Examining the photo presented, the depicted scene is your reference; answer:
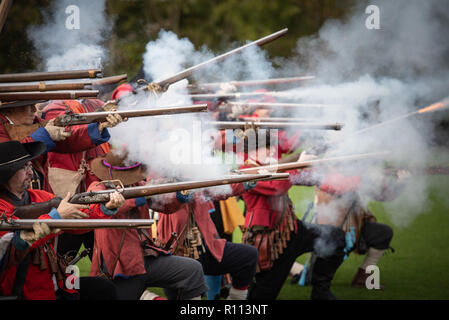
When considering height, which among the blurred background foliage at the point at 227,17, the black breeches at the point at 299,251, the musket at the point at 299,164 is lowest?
the black breeches at the point at 299,251

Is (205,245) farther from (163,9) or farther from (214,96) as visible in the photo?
(163,9)

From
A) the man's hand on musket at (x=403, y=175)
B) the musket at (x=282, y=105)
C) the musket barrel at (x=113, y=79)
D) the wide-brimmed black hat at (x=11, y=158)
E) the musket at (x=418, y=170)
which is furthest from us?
the musket at (x=418, y=170)

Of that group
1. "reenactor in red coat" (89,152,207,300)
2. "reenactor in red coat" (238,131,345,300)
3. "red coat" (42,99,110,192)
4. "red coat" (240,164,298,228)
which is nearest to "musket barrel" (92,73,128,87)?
"red coat" (42,99,110,192)

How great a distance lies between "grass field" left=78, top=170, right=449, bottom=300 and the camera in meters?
6.49

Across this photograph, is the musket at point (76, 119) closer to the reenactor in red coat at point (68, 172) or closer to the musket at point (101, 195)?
the reenactor in red coat at point (68, 172)

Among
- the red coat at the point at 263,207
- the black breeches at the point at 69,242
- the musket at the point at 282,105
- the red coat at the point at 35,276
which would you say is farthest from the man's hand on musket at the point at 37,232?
the musket at the point at 282,105

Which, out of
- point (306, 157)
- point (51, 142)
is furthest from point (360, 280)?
point (51, 142)

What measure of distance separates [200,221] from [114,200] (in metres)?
1.59

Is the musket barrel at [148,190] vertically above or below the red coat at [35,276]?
above

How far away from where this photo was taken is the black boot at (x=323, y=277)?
6.02 meters

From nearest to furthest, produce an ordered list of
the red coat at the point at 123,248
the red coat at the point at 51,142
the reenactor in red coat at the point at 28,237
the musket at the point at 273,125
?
the reenactor in red coat at the point at 28,237, the red coat at the point at 51,142, the red coat at the point at 123,248, the musket at the point at 273,125

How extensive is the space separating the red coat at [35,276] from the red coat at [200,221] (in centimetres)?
132

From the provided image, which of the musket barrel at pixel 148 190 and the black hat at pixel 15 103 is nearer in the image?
the musket barrel at pixel 148 190

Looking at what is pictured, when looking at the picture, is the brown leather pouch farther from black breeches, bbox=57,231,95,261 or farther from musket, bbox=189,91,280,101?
black breeches, bbox=57,231,95,261
